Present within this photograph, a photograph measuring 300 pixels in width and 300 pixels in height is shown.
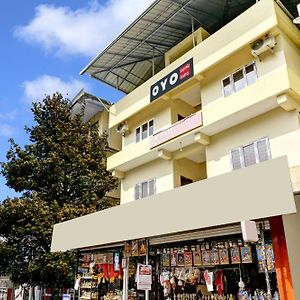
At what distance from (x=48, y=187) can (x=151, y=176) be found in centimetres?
603

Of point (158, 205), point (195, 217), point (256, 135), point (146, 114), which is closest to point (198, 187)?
point (195, 217)

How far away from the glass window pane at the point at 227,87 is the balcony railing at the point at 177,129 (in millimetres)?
1225

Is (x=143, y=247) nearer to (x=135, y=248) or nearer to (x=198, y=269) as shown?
(x=135, y=248)

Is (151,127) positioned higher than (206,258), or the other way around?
(151,127)

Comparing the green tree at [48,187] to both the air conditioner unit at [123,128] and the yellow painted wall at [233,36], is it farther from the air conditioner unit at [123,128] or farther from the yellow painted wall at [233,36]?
the yellow painted wall at [233,36]

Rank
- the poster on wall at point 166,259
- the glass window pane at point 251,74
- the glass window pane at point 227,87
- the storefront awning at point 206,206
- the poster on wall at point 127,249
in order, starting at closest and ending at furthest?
the storefront awning at point 206,206 < the poster on wall at point 166,259 < the poster on wall at point 127,249 < the glass window pane at point 251,74 < the glass window pane at point 227,87

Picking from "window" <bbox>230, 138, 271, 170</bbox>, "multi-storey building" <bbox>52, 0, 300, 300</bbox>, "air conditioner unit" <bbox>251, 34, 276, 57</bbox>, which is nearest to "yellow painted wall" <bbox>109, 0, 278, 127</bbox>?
"multi-storey building" <bbox>52, 0, 300, 300</bbox>

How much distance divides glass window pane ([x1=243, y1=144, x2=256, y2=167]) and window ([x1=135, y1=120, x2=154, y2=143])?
521 cm

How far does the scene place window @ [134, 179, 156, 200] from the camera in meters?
14.5

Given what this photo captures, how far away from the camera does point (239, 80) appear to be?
11.9 m

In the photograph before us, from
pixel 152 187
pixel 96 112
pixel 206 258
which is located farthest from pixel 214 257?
pixel 96 112

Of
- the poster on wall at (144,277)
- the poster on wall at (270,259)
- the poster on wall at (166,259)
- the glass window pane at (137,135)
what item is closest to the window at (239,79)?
the glass window pane at (137,135)

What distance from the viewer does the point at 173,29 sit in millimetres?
15359

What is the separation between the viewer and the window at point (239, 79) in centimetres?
1152
